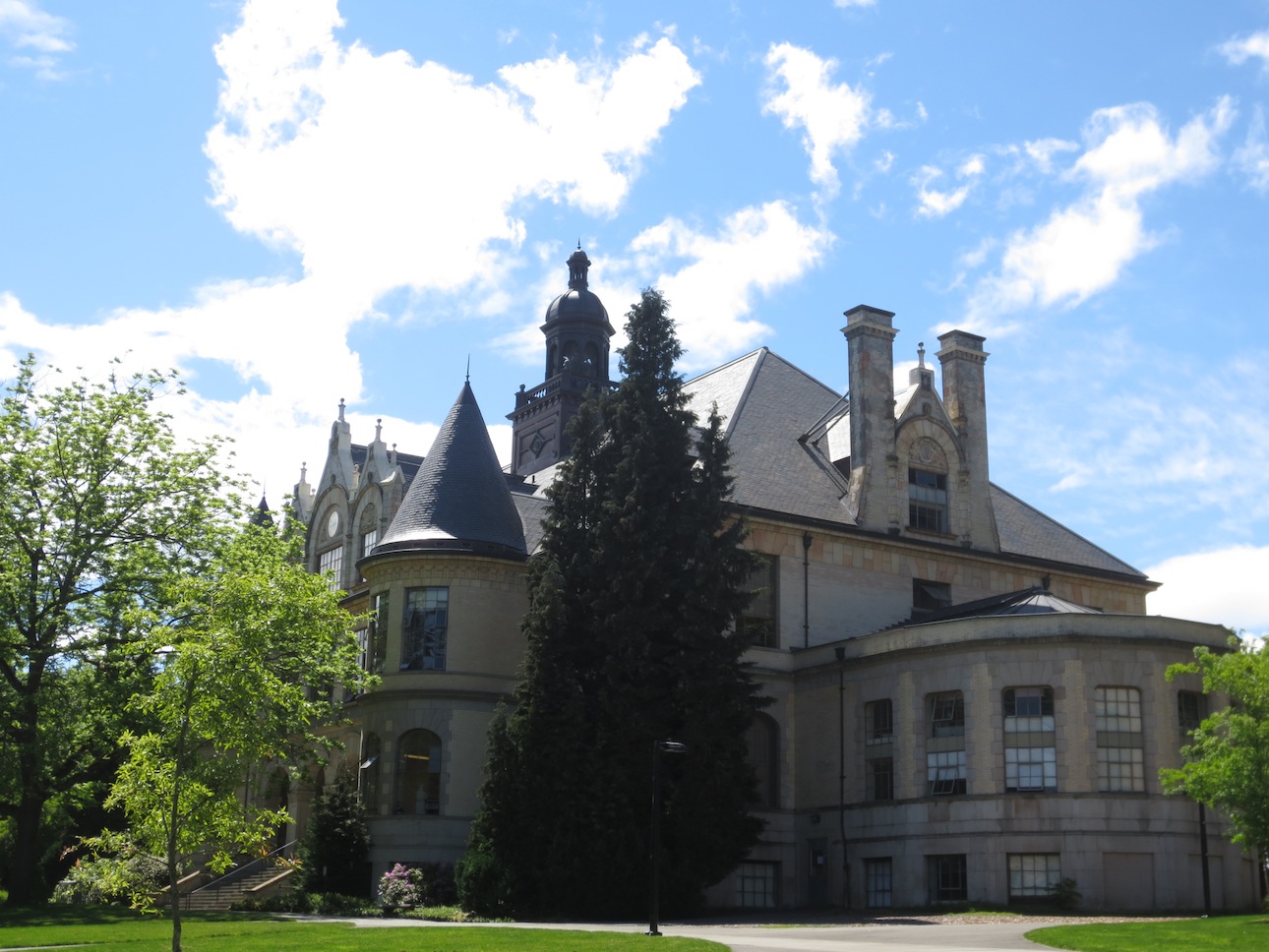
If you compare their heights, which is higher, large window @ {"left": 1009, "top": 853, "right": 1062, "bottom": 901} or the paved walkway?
large window @ {"left": 1009, "top": 853, "right": 1062, "bottom": 901}

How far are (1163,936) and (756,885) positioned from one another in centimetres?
1885

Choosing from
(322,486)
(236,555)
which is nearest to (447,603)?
(236,555)

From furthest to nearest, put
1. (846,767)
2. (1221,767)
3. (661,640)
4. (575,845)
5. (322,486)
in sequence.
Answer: (322,486), (846,767), (661,640), (575,845), (1221,767)

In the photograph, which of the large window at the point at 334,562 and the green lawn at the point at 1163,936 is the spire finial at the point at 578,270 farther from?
the green lawn at the point at 1163,936

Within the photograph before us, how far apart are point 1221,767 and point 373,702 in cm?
2367

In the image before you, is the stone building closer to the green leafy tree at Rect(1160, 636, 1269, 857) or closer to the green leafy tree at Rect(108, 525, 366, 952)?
the green leafy tree at Rect(1160, 636, 1269, 857)

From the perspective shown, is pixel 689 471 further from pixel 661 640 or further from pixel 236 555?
pixel 236 555

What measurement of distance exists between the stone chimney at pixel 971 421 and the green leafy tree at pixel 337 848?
70.9ft

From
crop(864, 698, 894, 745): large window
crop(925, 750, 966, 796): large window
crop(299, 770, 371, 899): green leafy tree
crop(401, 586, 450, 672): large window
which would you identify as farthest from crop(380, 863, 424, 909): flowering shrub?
crop(925, 750, 966, 796): large window

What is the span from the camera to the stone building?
35.2 meters

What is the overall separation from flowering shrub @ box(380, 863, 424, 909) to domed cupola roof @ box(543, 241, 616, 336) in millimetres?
28936

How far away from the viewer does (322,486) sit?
55.2 m

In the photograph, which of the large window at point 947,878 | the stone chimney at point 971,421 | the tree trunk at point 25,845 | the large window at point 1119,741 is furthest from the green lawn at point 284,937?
the stone chimney at point 971,421

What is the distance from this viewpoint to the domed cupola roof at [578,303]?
60.6 m
